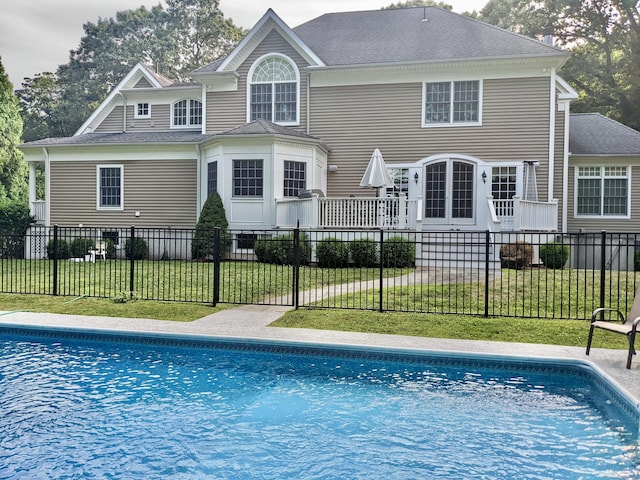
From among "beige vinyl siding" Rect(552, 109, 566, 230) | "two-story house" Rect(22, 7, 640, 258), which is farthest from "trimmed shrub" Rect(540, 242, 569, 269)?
"beige vinyl siding" Rect(552, 109, 566, 230)

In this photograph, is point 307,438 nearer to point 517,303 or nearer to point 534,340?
point 534,340

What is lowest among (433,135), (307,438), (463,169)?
(307,438)

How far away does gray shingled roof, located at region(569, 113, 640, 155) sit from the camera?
67.8 ft

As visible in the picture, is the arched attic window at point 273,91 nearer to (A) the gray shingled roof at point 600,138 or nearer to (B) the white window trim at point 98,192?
(B) the white window trim at point 98,192

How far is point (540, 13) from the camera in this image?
3762cm

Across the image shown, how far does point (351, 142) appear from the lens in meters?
20.1

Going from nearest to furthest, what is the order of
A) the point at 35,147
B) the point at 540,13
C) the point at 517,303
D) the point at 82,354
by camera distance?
the point at 82,354 → the point at 517,303 → the point at 35,147 → the point at 540,13

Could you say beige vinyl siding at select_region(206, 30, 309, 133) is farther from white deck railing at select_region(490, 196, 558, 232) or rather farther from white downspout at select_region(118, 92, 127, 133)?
white deck railing at select_region(490, 196, 558, 232)

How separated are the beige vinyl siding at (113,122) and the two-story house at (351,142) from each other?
156cm

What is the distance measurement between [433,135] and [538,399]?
14588 millimetres

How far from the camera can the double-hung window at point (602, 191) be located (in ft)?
68.6

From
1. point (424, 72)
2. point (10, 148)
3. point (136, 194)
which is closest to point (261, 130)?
point (424, 72)

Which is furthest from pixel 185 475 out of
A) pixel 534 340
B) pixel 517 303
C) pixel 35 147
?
pixel 35 147

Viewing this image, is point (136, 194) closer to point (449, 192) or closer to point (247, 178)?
point (247, 178)
